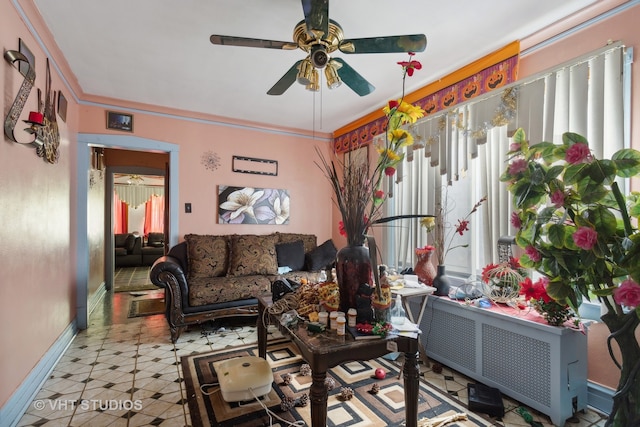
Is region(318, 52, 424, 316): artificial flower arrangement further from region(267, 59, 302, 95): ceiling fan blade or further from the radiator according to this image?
the radiator

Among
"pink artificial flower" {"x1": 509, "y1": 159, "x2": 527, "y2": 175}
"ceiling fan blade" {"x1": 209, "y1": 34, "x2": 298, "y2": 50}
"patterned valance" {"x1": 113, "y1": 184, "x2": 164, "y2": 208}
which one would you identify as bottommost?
"pink artificial flower" {"x1": 509, "y1": 159, "x2": 527, "y2": 175}

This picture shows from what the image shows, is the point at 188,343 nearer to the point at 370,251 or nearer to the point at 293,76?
the point at 370,251

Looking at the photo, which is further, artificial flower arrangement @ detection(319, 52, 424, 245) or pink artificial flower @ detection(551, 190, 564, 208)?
artificial flower arrangement @ detection(319, 52, 424, 245)

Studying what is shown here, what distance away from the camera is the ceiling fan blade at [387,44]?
5.53 ft

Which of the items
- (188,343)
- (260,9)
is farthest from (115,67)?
(188,343)

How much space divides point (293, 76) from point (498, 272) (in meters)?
2.12

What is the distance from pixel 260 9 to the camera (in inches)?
79.8

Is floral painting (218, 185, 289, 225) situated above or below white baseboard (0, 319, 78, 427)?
above

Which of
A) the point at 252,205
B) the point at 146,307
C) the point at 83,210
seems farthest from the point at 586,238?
the point at 146,307

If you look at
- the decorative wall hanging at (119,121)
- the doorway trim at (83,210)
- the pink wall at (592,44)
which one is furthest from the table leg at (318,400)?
the decorative wall hanging at (119,121)

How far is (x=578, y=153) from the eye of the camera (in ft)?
3.77

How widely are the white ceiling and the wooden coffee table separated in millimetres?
2063

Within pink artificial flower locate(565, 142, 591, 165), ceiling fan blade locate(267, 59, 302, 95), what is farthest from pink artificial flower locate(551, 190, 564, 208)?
ceiling fan blade locate(267, 59, 302, 95)

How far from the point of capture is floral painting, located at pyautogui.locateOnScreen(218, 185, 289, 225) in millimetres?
4188
